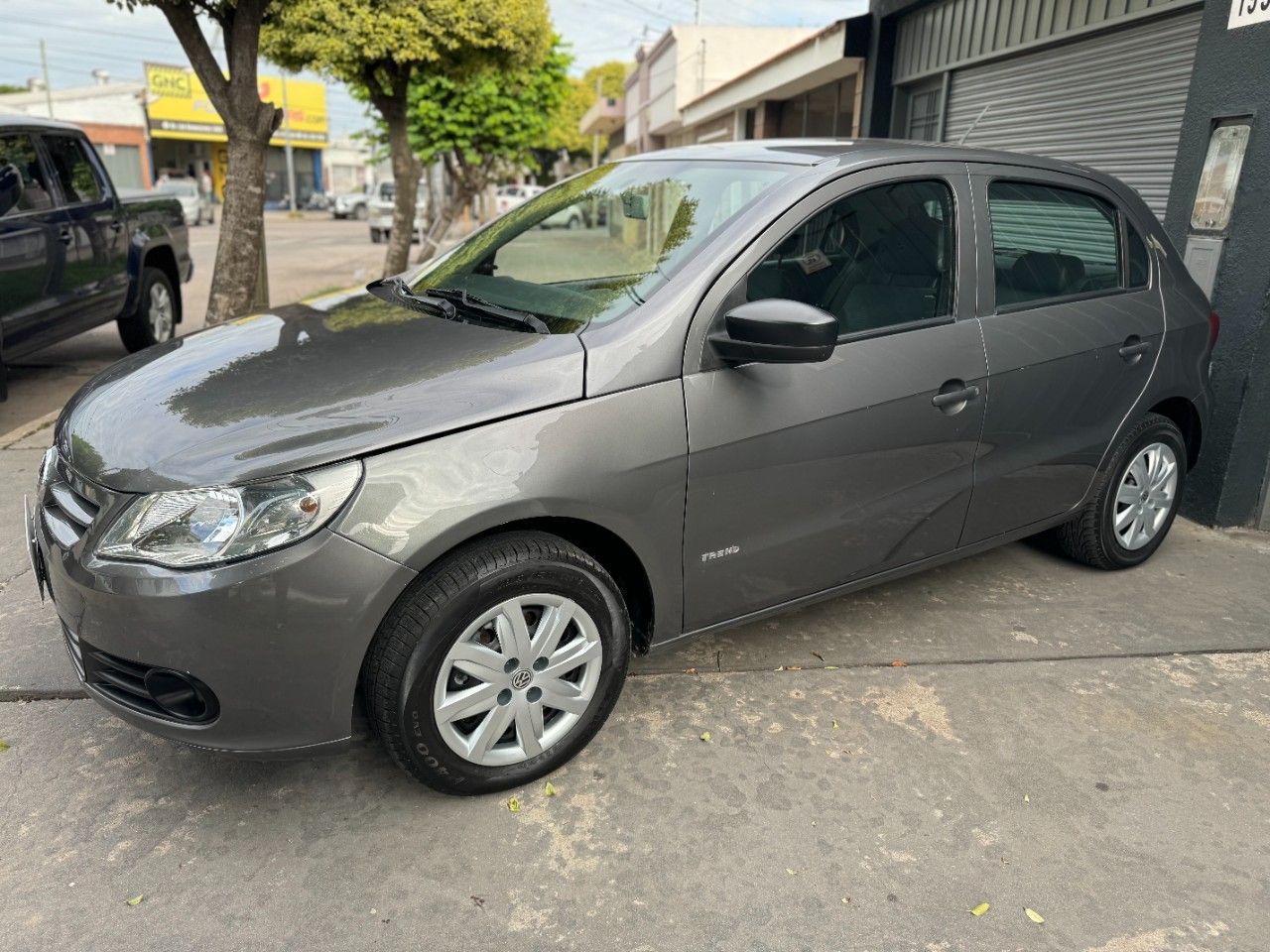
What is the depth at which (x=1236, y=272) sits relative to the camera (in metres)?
4.59

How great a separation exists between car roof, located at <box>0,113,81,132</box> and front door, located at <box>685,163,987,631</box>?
5.66 metres

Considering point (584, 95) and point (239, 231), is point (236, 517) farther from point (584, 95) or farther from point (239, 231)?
point (584, 95)

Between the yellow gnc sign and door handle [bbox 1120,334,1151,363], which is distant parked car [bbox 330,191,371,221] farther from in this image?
door handle [bbox 1120,334,1151,363]

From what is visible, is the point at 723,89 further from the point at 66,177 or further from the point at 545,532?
the point at 545,532

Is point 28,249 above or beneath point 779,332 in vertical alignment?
beneath

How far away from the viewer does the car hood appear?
7.60 feet

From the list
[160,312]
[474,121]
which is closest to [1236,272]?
[160,312]

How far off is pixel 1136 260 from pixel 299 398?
3.22 metres

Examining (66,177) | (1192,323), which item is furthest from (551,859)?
(66,177)

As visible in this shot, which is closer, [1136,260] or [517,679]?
[517,679]

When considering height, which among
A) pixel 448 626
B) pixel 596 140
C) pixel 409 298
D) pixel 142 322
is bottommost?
pixel 142 322

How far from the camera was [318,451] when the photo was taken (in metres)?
2.28

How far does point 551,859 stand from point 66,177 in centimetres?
641

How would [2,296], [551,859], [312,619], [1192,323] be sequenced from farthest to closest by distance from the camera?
[2,296], [1192,323], [551,859], [312,619]
